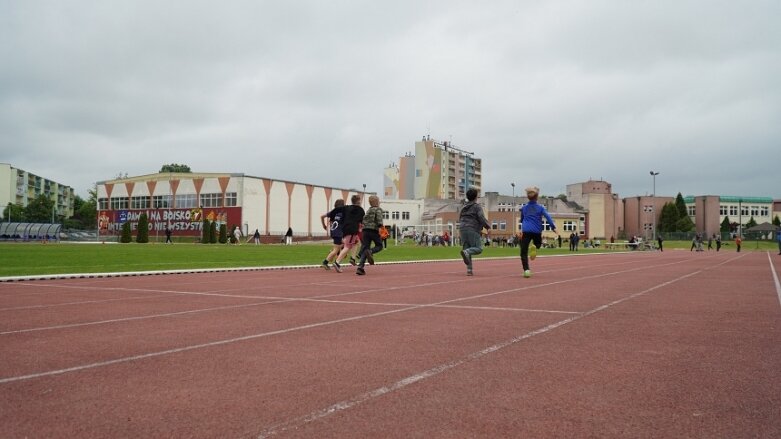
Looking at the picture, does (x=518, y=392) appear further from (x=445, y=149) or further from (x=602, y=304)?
→ (x=445, y=149)

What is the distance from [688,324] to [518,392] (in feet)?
11.2

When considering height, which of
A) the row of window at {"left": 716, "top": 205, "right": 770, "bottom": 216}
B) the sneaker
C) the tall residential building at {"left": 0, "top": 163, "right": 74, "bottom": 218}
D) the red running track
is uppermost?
the tall residential building at {"left": 0, "top": 163, "right": 74, "bottom": 218}

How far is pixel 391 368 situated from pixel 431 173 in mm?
136041

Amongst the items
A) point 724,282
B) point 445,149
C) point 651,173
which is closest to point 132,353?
point 724,282

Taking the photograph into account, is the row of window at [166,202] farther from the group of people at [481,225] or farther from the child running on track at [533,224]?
the child running on track at [533,224]

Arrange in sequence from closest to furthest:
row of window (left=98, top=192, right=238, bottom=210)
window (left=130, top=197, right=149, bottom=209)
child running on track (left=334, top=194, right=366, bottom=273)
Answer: child running on track (left=334, top=194, right=366, bottom=273) < row of window (left=98, top=192, right=238, bottom=210) < window (left=130, top=197, right=149, bottom=209)

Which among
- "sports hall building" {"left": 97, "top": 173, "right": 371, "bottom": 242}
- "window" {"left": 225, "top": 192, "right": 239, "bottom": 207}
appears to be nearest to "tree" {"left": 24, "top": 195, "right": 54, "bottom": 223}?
"sports hall building" {"left": 97, "top": 173, "right": 371, "bottom": 242}

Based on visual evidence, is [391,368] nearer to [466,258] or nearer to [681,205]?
[466,258]

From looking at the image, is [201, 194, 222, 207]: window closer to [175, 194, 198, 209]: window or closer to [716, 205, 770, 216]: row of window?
[175, 194, 198, 209]: window

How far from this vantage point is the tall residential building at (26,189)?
122812 millimetres

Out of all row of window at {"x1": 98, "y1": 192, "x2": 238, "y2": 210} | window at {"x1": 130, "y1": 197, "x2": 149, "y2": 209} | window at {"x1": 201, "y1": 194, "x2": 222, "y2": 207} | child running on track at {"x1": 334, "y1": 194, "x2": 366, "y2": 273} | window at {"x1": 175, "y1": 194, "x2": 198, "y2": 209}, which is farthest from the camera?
window at {"x1": 130, "y1": 197, "x2": 149, "y2": 209}

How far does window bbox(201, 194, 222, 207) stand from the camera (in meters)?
76.1

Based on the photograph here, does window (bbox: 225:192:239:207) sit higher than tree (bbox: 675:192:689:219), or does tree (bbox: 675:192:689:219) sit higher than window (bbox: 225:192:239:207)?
tree (bbox: 675:192:689:219)

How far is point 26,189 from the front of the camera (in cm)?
13562
